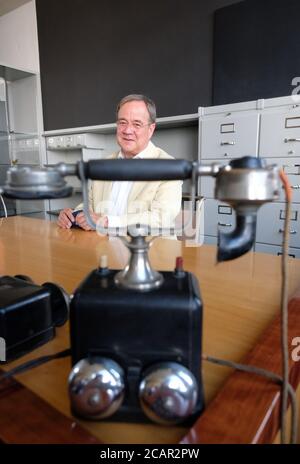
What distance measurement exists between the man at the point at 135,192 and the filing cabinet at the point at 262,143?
545 millimetres

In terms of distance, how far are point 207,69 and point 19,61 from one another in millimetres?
2845

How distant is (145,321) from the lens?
31 cm

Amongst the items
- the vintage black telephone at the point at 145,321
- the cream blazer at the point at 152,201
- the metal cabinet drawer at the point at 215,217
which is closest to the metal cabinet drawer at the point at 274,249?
the metal cabinet drawer at the point at 215,217

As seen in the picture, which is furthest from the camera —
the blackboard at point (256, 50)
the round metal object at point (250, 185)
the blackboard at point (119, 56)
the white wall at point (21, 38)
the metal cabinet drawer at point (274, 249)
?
the white wall at point (21, 38)

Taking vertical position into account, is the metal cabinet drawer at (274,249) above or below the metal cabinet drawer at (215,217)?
below

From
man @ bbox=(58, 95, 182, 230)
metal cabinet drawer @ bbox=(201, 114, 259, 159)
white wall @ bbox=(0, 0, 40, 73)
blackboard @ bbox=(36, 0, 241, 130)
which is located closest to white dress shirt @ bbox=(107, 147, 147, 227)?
man @ bbox=(58, 95, 182, 230)

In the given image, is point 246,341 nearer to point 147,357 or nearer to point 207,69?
point 147,357

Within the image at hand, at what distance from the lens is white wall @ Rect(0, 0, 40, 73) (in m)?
3.92

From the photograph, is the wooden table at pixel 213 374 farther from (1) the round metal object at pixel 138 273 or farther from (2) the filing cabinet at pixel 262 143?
(2) the filing cabinet at pixel 262 143

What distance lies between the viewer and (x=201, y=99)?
8.86 ft

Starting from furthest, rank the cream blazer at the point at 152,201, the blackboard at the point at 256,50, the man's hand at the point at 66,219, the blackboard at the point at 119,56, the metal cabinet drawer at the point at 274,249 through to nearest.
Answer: the blackboard at the point at 119,56 < the blackboard at the point at 256,50 < the metal cabinet drawer at the point at 274,249 < the man's hand at the point at 66,219 < the cream blazer at the point at 152,201

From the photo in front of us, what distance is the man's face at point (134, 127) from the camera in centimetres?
140

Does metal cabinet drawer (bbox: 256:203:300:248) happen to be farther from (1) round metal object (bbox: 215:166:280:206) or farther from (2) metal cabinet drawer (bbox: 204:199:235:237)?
(1) round metal object (bbox: 215:166:280:206)

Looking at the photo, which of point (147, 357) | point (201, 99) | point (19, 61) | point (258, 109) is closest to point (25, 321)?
point (147, 357)
